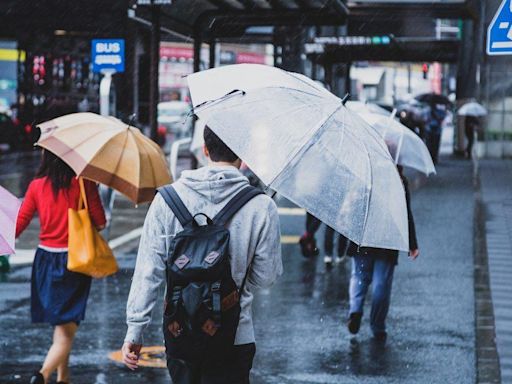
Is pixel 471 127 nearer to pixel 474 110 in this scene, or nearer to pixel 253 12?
pixel 474 110

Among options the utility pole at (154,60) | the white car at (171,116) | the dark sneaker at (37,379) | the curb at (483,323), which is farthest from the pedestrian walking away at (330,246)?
the white car at (171,116)

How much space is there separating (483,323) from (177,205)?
576 cm

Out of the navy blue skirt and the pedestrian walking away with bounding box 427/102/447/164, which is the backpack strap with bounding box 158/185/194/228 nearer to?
the navy blue skirt

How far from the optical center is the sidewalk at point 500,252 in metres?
8.55

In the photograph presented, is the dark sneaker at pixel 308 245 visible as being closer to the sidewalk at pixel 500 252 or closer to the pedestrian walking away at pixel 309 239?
the pedestrian walking away at pixel 309 239

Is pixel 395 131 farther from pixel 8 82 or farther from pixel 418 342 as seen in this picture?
pixel 8 82

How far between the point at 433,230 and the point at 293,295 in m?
6.12

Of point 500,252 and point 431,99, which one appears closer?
point 500,252

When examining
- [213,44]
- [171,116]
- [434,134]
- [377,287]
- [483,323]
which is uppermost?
[213,44]

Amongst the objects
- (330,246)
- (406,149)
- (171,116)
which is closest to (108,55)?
(330,246)

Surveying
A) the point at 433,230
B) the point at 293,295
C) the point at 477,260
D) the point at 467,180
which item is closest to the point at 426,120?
the point at 467,180

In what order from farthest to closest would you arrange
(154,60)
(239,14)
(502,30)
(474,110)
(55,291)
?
(474,110) < (239,14) < (154,60) < (502,30) < (55,291)

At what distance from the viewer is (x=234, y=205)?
14.2 feet

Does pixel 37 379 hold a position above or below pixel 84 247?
below
